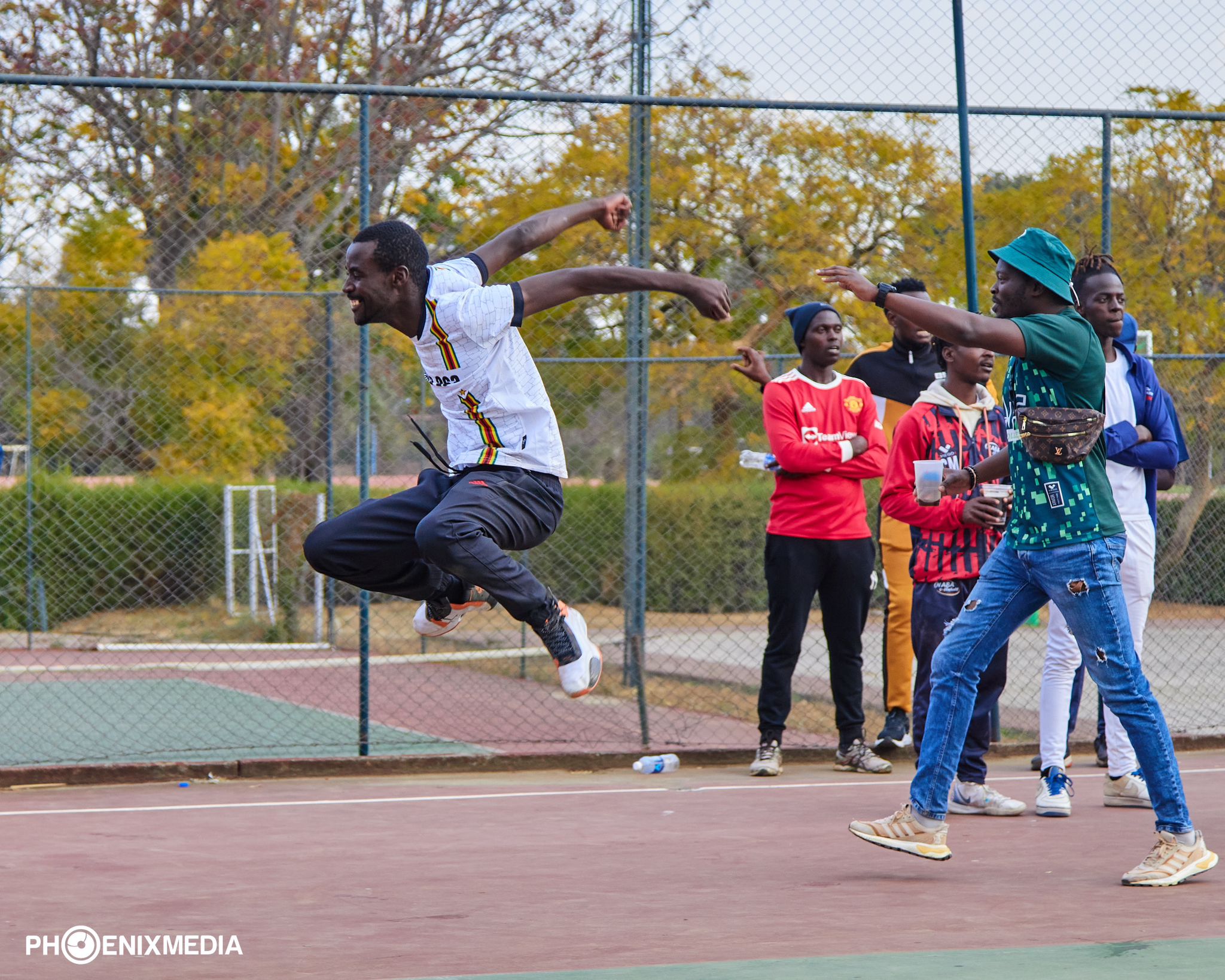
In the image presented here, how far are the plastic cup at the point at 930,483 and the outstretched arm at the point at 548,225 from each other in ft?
4.75

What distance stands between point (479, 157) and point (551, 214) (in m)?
7.27

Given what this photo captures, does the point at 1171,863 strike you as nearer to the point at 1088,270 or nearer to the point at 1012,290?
the point at 1012,290

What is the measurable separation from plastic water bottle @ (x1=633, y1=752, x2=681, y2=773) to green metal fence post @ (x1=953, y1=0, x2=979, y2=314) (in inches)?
114

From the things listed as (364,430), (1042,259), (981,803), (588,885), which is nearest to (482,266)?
(1042,259)

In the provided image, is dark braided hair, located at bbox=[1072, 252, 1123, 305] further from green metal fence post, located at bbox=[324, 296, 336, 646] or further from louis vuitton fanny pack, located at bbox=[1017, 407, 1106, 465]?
green metal fence post, located at bbox=[324, 296, 336, 646]

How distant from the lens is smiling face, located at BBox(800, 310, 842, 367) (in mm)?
7254

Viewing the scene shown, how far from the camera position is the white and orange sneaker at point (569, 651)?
480 centimetres

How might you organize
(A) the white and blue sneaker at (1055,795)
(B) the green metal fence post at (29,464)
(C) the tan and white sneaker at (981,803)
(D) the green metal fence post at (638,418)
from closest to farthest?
(A) the white and blue sneaker at (1055,795)
(C) the tan and white sneaker at (981,803)
(D) the green metal fence post at (638,418)
(B) the green metal fence post at (29,464)

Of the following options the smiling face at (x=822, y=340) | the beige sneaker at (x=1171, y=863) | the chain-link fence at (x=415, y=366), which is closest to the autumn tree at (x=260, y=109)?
the chain-link fence at (x=415, y=366)

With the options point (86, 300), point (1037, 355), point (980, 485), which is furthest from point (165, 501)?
point (1037, 355)

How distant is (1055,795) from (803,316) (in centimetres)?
271

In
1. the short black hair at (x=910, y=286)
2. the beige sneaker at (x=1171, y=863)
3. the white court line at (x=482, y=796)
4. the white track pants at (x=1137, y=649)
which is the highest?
the short black hair at (x=910, y=286)

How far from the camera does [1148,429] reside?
6.25 m

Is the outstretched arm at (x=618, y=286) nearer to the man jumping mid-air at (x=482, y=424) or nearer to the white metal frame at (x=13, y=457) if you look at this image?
the man jumping mid-air at (x=482, y=424)
